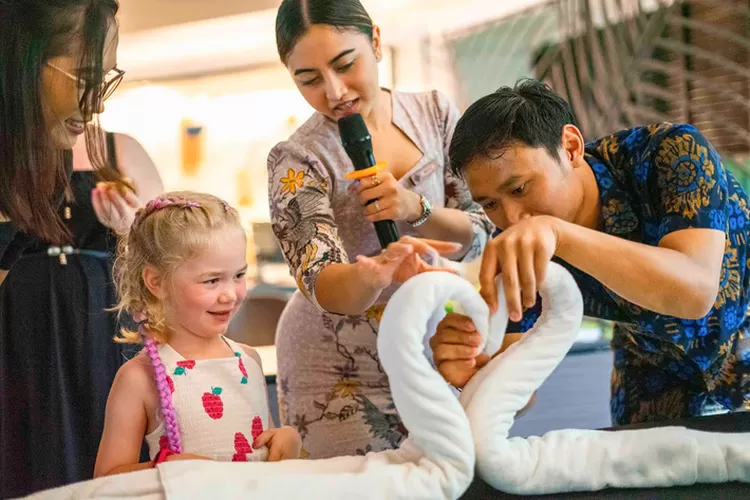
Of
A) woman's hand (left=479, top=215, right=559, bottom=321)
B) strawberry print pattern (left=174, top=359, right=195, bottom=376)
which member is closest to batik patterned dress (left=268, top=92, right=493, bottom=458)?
strawberry print pattern (left=174, top=359, right=195, bottom=376)

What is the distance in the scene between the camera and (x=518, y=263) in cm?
69

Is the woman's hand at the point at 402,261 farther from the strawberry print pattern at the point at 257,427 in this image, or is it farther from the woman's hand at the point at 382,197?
the strawberry print pattern at the point at 257,427

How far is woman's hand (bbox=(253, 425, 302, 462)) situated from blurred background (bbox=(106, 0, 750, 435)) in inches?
25.1

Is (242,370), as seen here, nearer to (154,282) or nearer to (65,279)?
(154,282)

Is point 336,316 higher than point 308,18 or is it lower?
lower

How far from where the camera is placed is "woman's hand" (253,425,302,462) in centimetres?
87

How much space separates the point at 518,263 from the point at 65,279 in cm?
72

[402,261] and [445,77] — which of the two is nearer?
[402,261]

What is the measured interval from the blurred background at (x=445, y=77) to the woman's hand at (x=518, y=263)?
730mm

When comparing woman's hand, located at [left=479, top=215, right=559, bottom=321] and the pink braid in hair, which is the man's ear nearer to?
woman's hand, located at [left=479, top=215, right=559, bottom=321]

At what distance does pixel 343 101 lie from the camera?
976 millimetres

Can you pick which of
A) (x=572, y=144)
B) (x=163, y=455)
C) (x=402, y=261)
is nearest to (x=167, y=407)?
(x=163, y=455)

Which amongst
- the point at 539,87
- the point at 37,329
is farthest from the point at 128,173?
the point at 539,87

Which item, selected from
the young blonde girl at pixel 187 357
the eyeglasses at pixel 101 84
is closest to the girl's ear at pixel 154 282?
the young blonde girl at pixel 187 357
